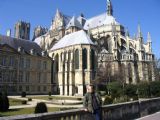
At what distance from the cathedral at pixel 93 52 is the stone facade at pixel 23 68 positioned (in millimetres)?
4123

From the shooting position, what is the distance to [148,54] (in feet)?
264

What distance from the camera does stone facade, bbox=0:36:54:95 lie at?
167 ft

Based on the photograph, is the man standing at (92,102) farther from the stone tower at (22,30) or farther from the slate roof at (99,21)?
the stone tower at (22,30)

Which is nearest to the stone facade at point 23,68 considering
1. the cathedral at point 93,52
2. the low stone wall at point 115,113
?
the cathedral at point 93,52

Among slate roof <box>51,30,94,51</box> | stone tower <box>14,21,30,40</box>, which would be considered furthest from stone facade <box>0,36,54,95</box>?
stone tower <box>14,21,30,40</box>

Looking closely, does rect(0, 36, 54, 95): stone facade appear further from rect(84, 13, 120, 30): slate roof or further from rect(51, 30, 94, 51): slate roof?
rect(84, 13, 120, 30): slate roof

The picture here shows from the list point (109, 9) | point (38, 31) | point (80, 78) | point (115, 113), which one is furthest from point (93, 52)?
point (38, 31)

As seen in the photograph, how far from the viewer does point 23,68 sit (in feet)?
180

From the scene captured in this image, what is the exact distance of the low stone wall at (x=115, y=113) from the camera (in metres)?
7.19

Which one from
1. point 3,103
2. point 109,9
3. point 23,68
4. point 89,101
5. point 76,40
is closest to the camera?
point 89,101

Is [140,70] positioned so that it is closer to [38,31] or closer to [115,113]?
[38,31]

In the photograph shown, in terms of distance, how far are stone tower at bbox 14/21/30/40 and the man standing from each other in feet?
349

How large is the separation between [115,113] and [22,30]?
349 feet

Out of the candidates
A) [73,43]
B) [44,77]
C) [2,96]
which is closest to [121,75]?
[73,43]
